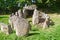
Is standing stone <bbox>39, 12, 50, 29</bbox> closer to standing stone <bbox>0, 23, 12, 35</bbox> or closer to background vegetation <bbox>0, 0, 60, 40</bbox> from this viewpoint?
background vegetation <bbox>0, 0, 60, 40</bbox>

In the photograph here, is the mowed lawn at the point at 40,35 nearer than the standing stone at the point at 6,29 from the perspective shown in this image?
Yes

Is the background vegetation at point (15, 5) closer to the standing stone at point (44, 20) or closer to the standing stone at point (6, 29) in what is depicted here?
the standing stone at point (44, 20)

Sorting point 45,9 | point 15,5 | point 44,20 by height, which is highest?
point 15,5

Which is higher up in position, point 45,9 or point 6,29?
point 45,9

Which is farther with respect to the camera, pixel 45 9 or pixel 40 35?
pixel 45 9

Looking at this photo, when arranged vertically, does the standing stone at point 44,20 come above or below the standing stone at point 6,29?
above

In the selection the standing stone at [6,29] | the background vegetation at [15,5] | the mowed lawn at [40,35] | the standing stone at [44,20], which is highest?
the background vegetation at [15,5]

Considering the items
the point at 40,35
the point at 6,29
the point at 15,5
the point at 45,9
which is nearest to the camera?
the point at 40,35

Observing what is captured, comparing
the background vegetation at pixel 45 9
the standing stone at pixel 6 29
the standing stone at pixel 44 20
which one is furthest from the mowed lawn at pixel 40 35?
the standing stone at pixel 44 20

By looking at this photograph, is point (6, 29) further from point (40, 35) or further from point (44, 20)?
point (44, 20)

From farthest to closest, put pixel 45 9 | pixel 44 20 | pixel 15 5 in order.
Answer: pixel 15 5
pixel 45 9
pixel 44 20

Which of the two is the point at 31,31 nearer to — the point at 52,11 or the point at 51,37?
the point at 51,37

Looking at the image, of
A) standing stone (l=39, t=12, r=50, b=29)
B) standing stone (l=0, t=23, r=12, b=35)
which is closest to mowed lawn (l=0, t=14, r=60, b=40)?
standing stone (l=0, t=23, r=12, b=35)

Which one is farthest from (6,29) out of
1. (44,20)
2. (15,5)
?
(15,5)
